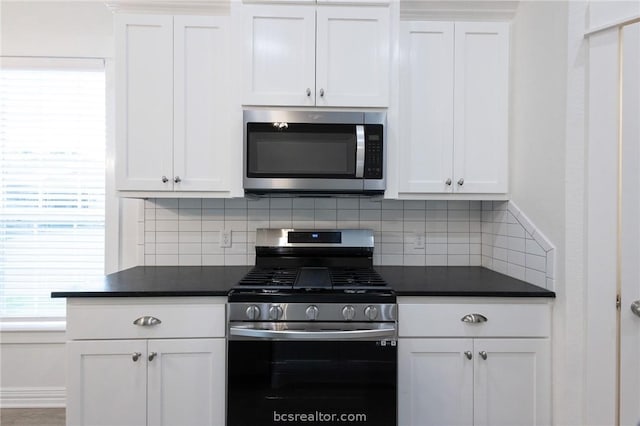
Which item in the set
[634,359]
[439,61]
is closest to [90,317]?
[439,61]

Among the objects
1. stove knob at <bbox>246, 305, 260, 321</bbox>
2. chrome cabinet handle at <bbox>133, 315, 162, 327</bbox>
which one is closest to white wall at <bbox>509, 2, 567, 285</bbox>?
stove knob at <bbox>246, 305, 260, 321</bbox>

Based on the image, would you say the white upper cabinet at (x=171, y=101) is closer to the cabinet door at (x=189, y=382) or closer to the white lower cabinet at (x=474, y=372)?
the cabinet door at (x=189, y=382)

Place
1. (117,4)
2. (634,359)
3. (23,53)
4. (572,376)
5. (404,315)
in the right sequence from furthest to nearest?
(23,53) < (117,4) < (404,315) < (572,376) < (634,359)

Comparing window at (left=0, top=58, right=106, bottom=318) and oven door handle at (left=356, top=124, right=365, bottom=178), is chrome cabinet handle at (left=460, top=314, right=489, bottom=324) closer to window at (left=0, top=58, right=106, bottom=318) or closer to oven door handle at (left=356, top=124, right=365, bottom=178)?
oven door handle at (left=356, top=124, right=365, bottom=178)

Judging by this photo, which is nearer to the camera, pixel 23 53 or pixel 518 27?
pixel 518 27

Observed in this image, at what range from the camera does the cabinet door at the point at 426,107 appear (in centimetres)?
204

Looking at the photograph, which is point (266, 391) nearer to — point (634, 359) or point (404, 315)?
point (404, 315)

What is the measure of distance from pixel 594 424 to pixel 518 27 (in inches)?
76.2

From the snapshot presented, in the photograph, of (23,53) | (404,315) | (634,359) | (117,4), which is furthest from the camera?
(23,53)

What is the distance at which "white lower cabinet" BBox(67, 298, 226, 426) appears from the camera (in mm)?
1695

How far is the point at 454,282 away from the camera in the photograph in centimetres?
194

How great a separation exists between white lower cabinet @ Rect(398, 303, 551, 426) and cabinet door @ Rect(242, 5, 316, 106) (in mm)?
1239

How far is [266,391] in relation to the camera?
168 cm

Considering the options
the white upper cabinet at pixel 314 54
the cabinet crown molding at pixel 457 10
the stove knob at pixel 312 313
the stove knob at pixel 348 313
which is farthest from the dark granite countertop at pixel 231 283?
the cabinet crown molding at pixel 457 10
